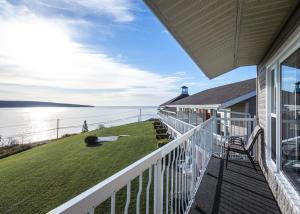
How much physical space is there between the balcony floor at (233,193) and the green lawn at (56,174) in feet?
17.2

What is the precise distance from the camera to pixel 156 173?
2045 millimetres

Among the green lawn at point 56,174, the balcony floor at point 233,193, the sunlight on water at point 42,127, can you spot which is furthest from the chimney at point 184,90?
the balcony floor at point 233,193

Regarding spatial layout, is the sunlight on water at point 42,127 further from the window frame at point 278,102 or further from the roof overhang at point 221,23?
the roof overhang at point 221,23

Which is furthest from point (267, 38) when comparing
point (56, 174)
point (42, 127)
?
point (42, 127)

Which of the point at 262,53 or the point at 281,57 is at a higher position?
the point at 262,53

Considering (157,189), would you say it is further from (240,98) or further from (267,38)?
(240,98)

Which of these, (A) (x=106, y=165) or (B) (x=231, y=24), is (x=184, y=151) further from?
(A) (x=106, y=165)

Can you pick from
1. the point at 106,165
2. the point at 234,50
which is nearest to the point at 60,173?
the point at 106,165

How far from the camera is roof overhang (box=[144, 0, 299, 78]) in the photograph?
8.09 feet

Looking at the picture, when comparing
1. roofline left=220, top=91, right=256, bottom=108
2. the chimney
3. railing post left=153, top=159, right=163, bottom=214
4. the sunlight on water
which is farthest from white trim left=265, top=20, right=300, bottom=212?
the chimney

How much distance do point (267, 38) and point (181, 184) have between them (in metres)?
2.56

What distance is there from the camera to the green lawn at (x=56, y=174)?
27.8ft

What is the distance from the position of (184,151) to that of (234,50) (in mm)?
2133

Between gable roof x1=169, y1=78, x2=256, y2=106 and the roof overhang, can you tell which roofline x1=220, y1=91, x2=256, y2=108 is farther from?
the roof overhang
